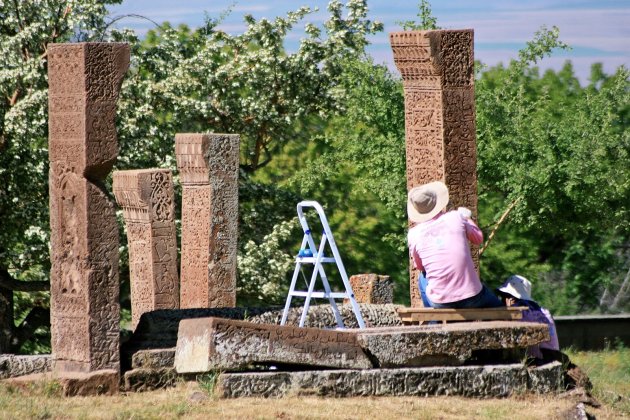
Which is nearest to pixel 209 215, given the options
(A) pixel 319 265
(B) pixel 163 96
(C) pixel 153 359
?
(A) pixel 319 265

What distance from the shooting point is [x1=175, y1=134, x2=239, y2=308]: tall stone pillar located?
1412 cm

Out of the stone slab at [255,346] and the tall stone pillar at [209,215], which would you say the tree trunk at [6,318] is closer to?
the tall stone pillar at [209,215]

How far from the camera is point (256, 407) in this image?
9.02 m

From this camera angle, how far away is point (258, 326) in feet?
31.1

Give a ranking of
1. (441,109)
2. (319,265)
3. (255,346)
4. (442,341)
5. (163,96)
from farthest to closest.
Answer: (163,96) < (441,109) < (319,265) < (442,341) < (255,346)

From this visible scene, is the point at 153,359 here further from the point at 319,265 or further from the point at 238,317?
the point at 319,265

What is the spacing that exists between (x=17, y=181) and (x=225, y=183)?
20.2 feet

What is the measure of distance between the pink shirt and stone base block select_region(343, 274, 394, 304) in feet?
16.2

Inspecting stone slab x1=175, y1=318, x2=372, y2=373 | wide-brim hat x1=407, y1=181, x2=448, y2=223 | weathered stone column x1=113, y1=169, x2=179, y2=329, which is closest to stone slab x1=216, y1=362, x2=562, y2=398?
stone slab x1=175, y1=318, x2=372, y2=373

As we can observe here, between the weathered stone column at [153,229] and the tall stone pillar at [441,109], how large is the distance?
407 centimetres

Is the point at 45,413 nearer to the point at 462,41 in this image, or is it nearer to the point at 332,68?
the point at 462,41

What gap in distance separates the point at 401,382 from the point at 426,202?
67.0 inches

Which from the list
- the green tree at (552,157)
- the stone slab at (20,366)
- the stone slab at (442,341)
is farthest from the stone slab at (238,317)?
the green tree at (552,157)

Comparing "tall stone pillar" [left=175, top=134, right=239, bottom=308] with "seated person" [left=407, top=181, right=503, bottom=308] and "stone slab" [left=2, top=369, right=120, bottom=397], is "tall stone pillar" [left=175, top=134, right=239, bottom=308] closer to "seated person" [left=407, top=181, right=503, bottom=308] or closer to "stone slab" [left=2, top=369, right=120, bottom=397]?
"seated person" [left=407, top=181, right=503, bottom=308]
